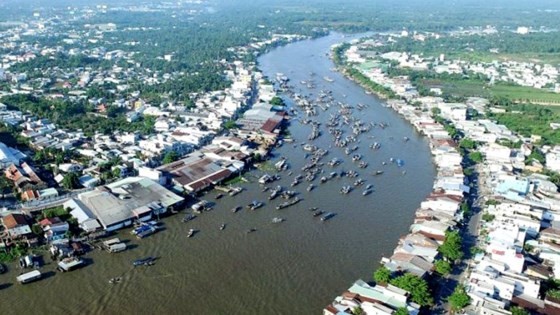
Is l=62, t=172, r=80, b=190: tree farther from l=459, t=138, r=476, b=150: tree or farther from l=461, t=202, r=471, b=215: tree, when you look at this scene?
l=459, t=138, r=476, b=150: tree

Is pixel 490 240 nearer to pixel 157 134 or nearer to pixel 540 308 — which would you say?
pixel 540 308

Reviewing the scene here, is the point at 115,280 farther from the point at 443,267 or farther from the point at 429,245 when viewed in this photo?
the point at 429,245

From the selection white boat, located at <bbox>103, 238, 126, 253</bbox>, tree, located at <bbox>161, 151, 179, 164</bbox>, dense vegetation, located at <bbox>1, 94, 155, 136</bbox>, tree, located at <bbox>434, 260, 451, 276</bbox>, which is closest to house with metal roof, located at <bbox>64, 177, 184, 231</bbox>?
white boat, located at <bbox>103, 238, 126, 253</bbox>

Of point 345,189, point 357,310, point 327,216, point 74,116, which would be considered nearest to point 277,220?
point 327,216

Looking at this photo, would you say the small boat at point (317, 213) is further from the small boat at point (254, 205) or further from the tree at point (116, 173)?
the tree at point (116, 173)

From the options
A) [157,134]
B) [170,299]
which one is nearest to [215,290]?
[170,299]

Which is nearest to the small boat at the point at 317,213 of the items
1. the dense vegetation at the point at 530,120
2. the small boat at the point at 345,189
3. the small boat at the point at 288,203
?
the small boat at the point at 288,203
